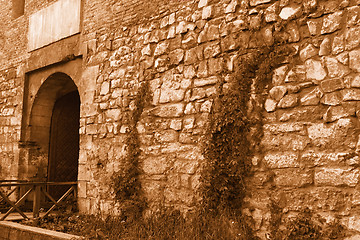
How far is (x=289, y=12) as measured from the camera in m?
4.20

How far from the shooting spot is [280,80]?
13.7ft

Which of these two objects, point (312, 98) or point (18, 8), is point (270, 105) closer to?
point (312, 98)

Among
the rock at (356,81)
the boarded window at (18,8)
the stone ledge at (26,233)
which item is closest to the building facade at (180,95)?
the rock at (356,81)

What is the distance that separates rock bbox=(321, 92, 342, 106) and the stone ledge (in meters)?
3.38

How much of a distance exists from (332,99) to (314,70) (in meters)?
0.37

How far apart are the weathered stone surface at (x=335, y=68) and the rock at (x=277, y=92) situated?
50 cm

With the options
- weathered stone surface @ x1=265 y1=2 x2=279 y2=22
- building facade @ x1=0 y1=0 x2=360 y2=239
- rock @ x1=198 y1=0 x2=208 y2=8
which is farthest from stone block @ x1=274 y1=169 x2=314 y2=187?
rock @ x1=198 y1=0 x2=208 y2=8

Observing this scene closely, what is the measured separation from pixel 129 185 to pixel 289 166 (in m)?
2.47

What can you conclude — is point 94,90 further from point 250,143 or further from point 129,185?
point 250,143

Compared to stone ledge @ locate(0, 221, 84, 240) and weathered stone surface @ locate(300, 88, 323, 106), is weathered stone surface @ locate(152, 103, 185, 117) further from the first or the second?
stone ledge @ locate(0, 221, 84, 240)

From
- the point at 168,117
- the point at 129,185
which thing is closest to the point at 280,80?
the point at 168,117

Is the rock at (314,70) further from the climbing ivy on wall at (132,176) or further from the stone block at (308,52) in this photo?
the climbing ivy on wall at (132,176)

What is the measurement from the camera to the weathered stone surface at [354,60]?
12.0 ft

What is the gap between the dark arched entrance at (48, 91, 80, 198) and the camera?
827cm
